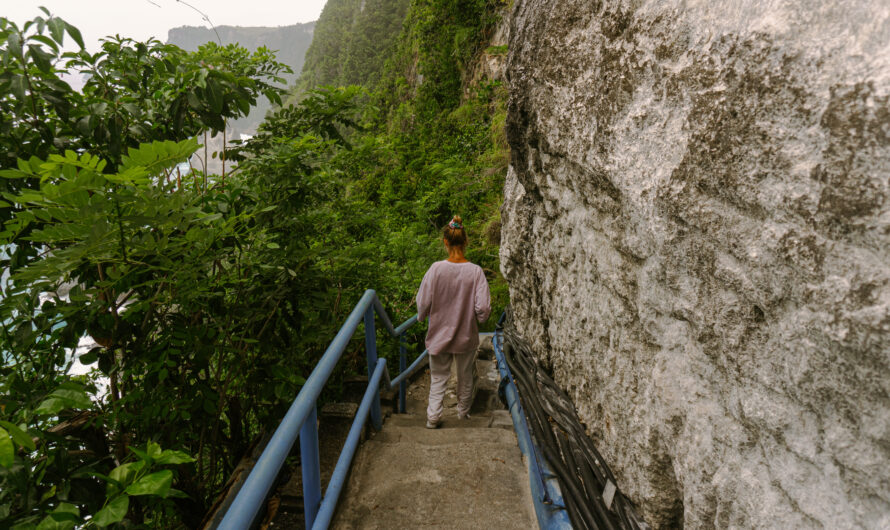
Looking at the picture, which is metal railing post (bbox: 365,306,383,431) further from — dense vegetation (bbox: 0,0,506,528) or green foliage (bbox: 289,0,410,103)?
green foliage (bbox: 289,0,410,103)

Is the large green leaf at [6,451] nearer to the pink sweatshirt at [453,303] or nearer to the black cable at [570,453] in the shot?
the black cable at [570,453]

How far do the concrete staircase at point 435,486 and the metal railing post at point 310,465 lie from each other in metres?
0.37

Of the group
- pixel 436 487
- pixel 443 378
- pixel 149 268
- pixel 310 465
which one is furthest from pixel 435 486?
pixel 149 268

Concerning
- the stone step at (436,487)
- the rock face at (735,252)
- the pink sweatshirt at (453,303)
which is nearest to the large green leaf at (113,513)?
the stone step at (436,487)

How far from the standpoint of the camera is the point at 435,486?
7.43 ft

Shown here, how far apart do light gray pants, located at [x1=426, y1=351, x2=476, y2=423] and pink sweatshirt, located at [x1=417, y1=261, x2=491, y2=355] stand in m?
0.16

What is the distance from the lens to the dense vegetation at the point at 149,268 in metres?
1.33

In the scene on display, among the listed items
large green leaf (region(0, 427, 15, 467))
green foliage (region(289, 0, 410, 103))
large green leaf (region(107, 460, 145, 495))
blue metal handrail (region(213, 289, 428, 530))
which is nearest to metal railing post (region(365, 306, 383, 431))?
blue metal handrail (region(213, 289, 428, 530))

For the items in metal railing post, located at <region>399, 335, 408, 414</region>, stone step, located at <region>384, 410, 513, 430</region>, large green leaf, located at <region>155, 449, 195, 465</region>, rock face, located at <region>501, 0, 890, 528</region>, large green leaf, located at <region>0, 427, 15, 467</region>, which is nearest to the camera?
rock face, located at <region>501, 0, 890, 528</region>

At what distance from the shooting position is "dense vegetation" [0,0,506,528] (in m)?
1.33

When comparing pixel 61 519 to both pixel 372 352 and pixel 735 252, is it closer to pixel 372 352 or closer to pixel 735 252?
pixel 735 252

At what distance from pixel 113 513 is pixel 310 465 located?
0.72m

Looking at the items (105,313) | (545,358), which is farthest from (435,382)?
(105,313)

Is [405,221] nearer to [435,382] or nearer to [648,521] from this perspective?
[435,382]
